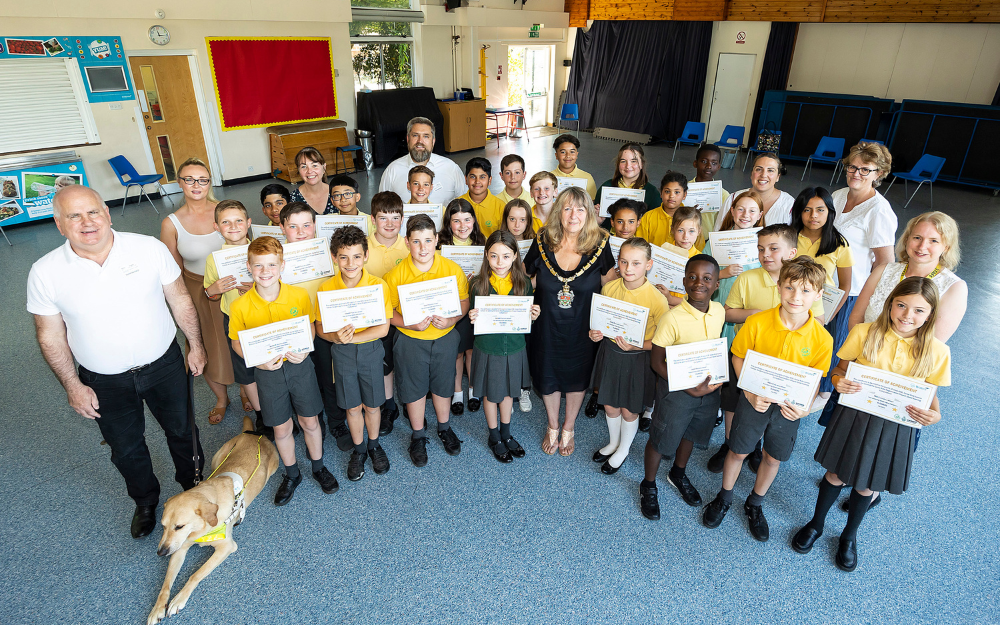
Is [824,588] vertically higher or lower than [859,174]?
lower

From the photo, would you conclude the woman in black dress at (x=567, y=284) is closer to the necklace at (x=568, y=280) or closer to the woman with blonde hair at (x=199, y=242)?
the necklace at (x=568, y=280)

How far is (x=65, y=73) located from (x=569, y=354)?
878 cm

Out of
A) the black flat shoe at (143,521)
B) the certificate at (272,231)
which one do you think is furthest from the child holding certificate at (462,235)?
the black flat shoe at (143,521)

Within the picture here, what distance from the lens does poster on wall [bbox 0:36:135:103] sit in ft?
22.9

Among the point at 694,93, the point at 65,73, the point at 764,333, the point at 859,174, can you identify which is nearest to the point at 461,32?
the point at 694,93

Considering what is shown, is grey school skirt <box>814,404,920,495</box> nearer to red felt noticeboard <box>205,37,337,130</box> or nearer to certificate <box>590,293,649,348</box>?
certificate <box>590,293,649,348</box>

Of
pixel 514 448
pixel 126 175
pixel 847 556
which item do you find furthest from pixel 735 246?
pixel 126 175

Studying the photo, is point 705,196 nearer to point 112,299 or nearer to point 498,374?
point 498,374

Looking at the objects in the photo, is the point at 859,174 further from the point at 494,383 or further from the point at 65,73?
the point at 65,73

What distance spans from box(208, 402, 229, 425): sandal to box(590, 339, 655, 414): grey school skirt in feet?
8.25

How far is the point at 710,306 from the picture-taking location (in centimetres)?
244

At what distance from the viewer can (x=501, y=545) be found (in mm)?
2574

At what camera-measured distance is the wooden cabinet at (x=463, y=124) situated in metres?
11.7

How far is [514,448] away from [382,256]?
139 cm
